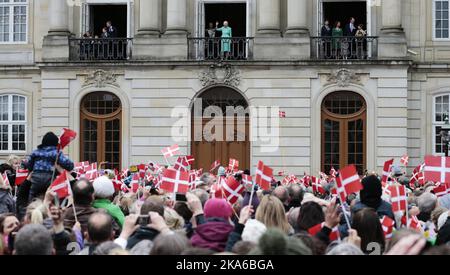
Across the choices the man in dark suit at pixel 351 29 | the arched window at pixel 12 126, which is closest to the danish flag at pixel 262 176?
the man in dark suit at pixel 351 29

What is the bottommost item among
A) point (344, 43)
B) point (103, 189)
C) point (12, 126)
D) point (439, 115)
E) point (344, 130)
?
point (103, 189)

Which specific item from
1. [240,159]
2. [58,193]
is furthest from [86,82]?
[58,193]

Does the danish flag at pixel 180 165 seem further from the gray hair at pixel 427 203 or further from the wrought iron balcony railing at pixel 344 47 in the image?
the wrought iron balcony railing at pixel 344 47

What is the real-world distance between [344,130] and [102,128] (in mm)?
9461

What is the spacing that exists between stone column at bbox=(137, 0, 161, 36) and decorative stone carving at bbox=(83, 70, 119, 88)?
6.43 ft

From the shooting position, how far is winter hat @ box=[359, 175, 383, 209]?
11664 mm

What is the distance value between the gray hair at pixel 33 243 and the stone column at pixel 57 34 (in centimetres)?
2866

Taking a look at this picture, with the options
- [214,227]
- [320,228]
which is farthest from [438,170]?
[214,227]

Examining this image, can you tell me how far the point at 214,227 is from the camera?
883cm

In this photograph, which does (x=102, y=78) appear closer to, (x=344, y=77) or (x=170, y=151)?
(x=344, y=77)

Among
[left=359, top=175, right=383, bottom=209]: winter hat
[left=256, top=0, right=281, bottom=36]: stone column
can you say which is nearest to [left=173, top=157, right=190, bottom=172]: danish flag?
[left=359, top=175, right=383, bottom=209]: winter hat

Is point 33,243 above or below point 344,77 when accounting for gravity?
below

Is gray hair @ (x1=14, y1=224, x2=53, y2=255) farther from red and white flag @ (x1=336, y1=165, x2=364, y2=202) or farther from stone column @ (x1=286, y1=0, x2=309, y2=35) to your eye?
stone column @ (x1=286, y1=0, x2=309, y2=35)
